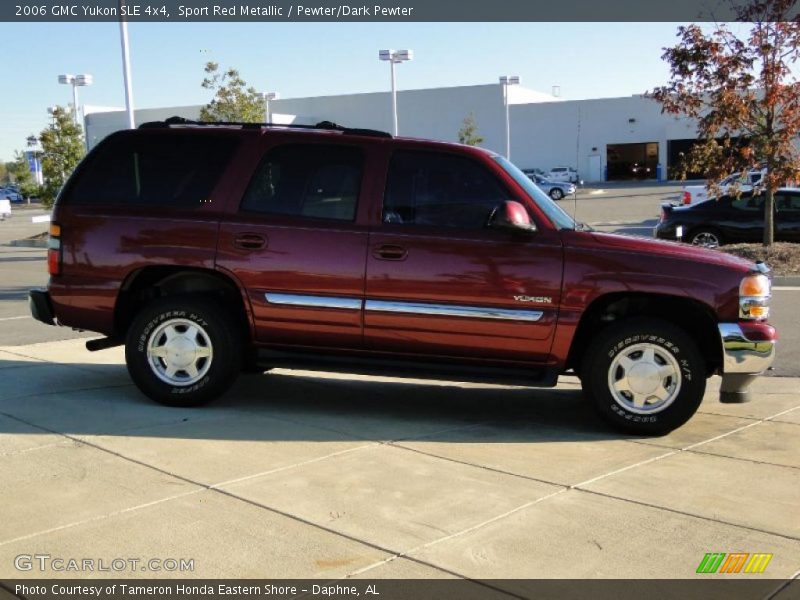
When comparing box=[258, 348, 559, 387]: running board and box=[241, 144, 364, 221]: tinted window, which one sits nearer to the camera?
box=[258, 348, 559, 387]: running board

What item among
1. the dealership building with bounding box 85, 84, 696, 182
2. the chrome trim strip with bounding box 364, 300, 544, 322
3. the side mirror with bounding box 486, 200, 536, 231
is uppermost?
the dealership building with bounding box 85, 84, 696, 182

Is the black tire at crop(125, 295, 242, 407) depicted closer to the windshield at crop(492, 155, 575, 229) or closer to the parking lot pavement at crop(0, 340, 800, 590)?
the parking lot pavement at crop(0, 340, 800, 590)

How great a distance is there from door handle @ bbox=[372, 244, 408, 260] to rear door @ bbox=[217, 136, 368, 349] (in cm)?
9

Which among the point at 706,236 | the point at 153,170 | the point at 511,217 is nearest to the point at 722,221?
the point at 706,236

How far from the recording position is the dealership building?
68938 mm

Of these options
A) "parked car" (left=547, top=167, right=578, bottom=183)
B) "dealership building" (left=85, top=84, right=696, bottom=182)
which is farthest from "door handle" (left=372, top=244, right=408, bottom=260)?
"dealership building" (left=85, top=84, right=696, bottom=182)

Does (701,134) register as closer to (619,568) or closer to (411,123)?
(619,568)

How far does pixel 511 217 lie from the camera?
572 cm

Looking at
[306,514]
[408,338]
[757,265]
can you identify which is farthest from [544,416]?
[306,514]

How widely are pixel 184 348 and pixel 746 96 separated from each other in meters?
13.9

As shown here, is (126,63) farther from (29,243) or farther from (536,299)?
(536,299)

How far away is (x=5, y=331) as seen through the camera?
10.5 m
